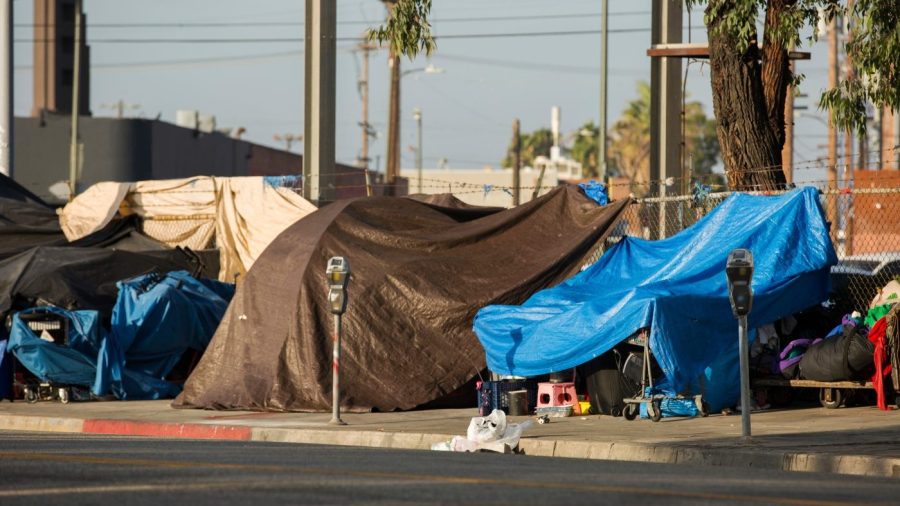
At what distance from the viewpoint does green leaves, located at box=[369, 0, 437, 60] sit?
19.4 m

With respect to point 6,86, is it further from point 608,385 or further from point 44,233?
point 608,385

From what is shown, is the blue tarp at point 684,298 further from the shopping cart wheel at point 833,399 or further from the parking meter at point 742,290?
the parking meter at point 742,290

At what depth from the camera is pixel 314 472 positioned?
10.0 metres

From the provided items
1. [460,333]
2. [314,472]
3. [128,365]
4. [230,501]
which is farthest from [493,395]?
[230,501]

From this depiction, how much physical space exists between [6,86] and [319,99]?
7.01m

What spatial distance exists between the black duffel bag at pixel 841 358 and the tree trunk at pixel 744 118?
3271mm

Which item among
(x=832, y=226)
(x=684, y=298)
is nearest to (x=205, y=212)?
(x=832, y=226)

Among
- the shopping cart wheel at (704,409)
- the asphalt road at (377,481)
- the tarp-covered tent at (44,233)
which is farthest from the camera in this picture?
the tarp-covered tent at (44,233)

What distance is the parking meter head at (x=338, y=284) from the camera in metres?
15.9

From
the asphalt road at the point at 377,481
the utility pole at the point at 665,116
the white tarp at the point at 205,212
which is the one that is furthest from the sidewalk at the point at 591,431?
the utility pole at the point at 665,116

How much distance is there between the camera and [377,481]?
9.46 metres

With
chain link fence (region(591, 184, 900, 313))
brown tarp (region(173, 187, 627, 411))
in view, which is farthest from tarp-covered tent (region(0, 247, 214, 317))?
chain link fence (region(591, 184, 900, 313))

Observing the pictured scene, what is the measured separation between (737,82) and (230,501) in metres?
11.9

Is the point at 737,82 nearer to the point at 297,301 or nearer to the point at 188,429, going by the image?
the point at 297,301
